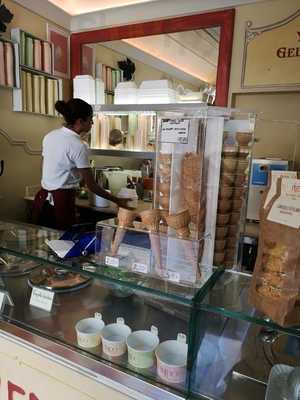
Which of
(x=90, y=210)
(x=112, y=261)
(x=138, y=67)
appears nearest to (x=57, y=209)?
(x=90, y=210)

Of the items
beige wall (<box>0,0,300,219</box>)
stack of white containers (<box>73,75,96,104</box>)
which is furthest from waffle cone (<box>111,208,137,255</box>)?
stack of white containers (<box>73,75,96,104</box>)

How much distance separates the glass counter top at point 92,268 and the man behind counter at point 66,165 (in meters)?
0.78

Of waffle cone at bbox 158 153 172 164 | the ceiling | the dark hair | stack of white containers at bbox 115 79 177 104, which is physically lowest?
waffle cone at bbox 158 153 172 164

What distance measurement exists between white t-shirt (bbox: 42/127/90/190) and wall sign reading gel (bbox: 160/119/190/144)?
48.6 inches

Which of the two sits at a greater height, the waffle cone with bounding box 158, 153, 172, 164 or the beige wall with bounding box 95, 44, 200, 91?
the beige wall with bounding box 95, 44, 200, 91

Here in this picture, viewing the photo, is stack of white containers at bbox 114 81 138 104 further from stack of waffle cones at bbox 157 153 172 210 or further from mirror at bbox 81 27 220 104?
A: stack of waffle cones at bbox 157 153 172 210

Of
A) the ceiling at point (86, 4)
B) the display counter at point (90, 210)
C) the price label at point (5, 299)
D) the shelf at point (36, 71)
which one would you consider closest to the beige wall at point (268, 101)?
the ceiling at point (86, 4)

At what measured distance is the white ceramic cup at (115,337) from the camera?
804 millimetres

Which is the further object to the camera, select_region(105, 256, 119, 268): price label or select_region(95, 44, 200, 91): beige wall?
select_region(95, 44, 200, 91): beige wall

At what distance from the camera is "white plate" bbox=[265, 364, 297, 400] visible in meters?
0.66

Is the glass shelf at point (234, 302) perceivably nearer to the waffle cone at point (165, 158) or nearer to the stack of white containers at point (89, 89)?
the waffle cone at point (165, 158)

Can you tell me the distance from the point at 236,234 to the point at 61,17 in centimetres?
293

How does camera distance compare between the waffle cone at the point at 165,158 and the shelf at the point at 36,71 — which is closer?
the waffle cone at the point at 165,158

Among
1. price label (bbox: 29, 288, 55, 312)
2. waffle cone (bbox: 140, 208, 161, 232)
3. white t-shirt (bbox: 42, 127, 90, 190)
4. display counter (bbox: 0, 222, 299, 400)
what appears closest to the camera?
display counter (bbox: 0, 222, 299, 400)
